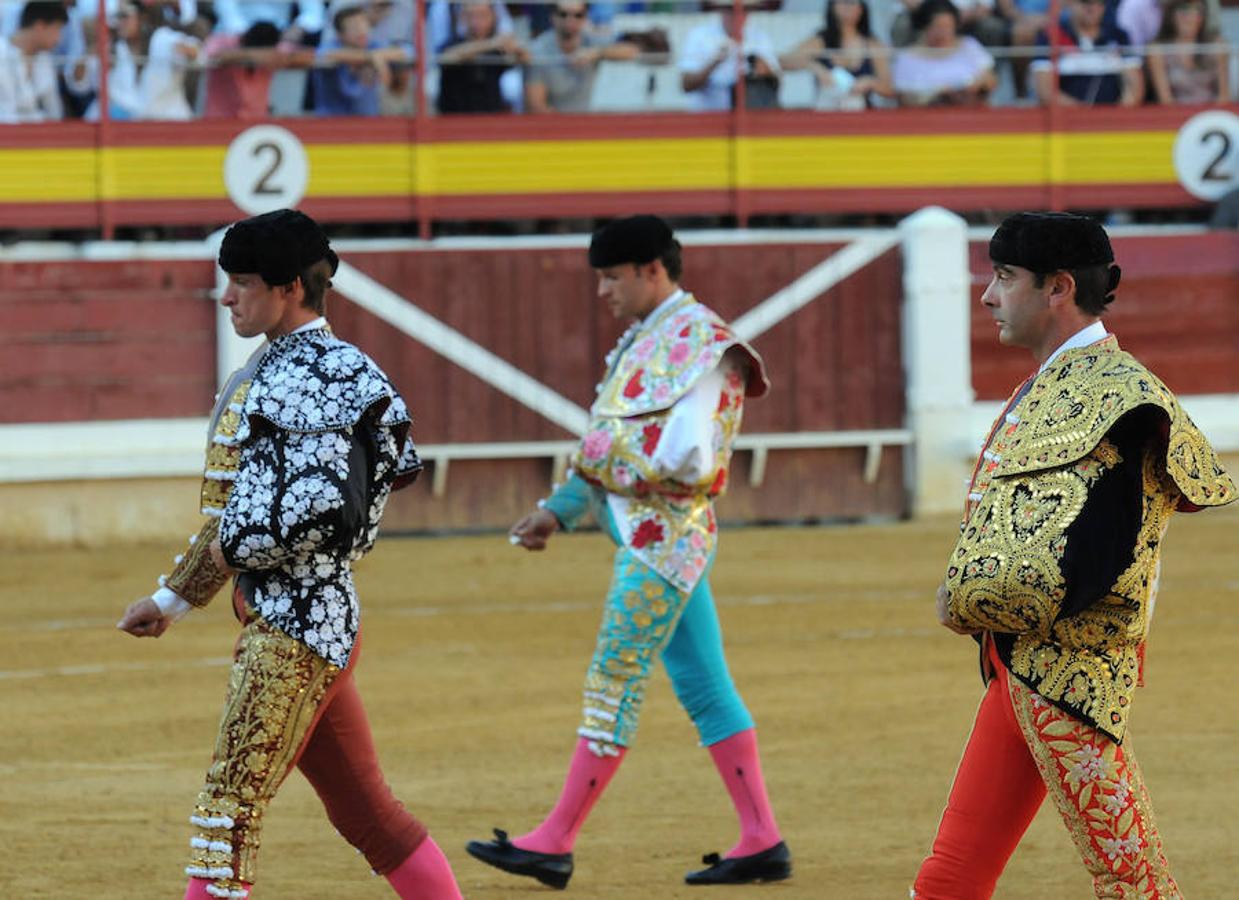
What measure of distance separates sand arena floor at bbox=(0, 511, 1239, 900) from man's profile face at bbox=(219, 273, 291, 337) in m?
1.74

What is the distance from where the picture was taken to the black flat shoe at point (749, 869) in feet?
17.0

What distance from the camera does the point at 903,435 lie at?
12750 mm

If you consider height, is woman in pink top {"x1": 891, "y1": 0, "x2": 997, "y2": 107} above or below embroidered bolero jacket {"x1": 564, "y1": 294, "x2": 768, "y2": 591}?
below

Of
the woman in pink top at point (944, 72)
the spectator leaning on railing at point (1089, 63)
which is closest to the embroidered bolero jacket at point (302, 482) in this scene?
the woman in pink top at point (944, 72)

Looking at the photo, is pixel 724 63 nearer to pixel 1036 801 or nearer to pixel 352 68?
pixel 352 68

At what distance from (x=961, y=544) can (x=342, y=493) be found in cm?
91

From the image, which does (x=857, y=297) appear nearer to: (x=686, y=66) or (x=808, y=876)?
(x=686, y=66)

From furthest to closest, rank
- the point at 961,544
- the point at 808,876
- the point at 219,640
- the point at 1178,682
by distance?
the point at 219,640 < the point at 1178,682 < the point at 808,876 < the point at 961,544

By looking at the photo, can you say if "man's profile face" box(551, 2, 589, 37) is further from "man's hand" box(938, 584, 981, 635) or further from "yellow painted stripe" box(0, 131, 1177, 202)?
"man's hand" box(938, 584, 981, 635)

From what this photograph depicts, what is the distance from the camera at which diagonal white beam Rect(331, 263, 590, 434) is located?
12367mm

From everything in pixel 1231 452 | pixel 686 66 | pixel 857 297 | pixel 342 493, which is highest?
pixel 342 493

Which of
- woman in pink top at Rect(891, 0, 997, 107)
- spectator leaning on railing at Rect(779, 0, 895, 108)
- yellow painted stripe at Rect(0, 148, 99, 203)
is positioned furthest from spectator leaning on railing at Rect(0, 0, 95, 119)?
woman in pink top at Rect(891, 0, 997, 107)

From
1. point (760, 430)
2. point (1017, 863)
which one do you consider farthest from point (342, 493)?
point (760, 430)

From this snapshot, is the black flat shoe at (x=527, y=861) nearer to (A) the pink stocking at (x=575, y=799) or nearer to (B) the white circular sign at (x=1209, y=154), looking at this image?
(A) the pink stocking at (x=575, y=799)
